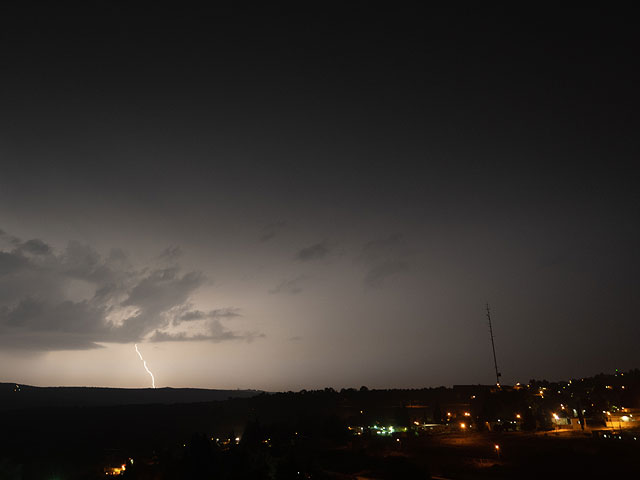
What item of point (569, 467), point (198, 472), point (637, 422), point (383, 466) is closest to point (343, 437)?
point (383, 466)

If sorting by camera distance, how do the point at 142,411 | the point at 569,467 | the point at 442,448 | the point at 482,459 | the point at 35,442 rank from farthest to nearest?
the point at 142,411 < the point at 35,442 < the point at 442,448 < the point at 482,459 < the point at 569,467

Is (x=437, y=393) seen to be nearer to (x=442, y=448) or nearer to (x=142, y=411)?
(x=142, y=411)

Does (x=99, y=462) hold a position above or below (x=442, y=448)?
below

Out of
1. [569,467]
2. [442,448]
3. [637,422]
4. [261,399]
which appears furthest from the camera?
[261,399]

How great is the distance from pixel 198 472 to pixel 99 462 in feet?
136

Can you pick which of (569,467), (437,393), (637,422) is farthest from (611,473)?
(437,393)

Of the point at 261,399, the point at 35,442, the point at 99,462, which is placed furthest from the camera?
the point at 261,399

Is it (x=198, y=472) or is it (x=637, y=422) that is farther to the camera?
(x=637, y=422)

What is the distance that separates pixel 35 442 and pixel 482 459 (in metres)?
105

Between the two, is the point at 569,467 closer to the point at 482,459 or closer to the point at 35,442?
the point at 482,459

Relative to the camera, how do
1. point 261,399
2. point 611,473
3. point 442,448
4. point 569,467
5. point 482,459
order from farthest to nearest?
point 261,399 < point 442,448 < point 482,459 < point 569,467 < point 611,473

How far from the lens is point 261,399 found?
163 m

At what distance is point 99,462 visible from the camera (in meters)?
67.7

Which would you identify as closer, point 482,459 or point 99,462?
point 482,459
